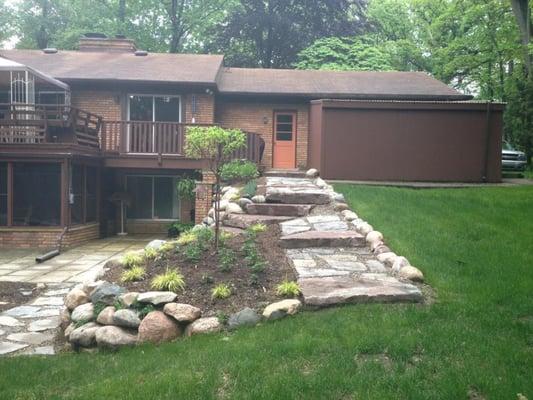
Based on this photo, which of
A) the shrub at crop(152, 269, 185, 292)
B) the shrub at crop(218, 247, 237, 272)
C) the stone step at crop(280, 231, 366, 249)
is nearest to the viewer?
the shrub at crop(152, 269, 185, 292)

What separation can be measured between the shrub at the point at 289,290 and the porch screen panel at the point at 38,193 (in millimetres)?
9892

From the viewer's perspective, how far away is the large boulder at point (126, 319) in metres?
5.12

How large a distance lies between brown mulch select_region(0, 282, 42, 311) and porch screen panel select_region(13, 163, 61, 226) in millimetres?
5421

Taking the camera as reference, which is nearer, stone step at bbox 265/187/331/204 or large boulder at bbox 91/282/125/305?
large boulder at bbox 91/282/125/305

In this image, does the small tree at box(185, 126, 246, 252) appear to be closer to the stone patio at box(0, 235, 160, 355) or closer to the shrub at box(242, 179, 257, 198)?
the stone patio at box(0, 235, 160, 355)

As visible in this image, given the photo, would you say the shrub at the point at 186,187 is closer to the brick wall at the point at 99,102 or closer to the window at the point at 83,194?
the window at the point at 83,194

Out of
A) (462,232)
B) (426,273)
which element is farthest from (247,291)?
(462,232)

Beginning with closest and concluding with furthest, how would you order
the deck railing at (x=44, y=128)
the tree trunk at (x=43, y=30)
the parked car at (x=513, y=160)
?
1. the deck railing at (x=44, y=128)
2. the parked car at (x=513, y=160)
3. the tree trunk at (x=43, y=30)

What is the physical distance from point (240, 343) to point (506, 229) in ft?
17.8

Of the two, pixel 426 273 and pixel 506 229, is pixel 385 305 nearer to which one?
pixel 426 273

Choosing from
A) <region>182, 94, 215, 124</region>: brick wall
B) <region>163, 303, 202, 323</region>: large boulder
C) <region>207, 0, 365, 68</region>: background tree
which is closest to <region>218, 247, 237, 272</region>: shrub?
<region>163, 303, 202, 323</region>: large boulder

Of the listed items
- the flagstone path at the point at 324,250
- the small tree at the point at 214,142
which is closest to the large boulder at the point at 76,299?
the small tree at the point at 214,142

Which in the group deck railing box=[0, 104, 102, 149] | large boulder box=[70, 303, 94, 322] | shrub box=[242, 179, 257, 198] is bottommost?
large boulder box=[70, 303, 94, 322]

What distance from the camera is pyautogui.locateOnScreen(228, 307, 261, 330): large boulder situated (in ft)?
16.1
